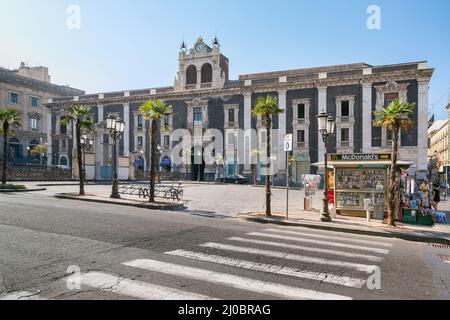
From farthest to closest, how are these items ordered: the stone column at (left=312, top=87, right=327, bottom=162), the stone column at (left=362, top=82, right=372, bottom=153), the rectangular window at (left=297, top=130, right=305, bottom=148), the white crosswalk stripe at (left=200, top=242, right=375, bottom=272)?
the rectangular window at (left=297, top=130, right=305, bottom=148), the stone column at (left=312, top=87, right=327, bottom=162), the stone column at (left=362, top=82, right=372, bottom=153), the white crosswalk stripe at (left=200, top=242, right=375, bottom=272)

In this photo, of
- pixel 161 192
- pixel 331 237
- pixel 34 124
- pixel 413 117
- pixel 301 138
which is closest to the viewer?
pixel 331 237

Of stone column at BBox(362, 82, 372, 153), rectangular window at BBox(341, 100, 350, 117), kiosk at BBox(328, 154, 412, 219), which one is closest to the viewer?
kiosk at BBox(328, 154, 412, 219)

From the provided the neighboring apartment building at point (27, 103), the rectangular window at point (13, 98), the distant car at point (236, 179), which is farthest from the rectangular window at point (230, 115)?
the rectangular window at point (13, 98)

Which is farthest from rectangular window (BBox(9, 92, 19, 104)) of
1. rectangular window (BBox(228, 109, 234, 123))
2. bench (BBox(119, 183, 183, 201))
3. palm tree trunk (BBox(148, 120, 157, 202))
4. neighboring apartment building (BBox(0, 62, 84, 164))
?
palm tree trunk (BBox(148, 120, 157, 202))

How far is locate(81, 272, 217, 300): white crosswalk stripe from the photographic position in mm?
4637

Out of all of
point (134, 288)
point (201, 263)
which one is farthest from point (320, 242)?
point (134, 288)

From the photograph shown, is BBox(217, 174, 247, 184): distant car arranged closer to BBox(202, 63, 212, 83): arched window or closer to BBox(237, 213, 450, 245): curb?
BBox(202, 63, 212, 83): arched window

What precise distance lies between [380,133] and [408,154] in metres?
3.98

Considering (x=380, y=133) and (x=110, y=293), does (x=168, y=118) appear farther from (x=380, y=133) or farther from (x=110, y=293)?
(x=110, y=293)

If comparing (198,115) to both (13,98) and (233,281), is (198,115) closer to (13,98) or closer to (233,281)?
(13,98)

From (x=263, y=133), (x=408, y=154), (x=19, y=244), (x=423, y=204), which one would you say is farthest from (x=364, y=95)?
(x=19, y=244)

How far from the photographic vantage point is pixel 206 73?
160 ft

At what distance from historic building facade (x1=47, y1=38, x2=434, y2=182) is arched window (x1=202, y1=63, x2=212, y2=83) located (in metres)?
0.15

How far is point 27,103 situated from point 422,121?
67915mm
